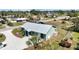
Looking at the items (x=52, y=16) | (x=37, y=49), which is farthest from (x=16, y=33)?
(x=52, y=16)

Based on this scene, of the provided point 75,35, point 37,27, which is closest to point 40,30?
point 37,27

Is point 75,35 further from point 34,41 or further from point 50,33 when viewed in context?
point 34,41

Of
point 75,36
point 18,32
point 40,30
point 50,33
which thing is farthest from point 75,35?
point 18,32

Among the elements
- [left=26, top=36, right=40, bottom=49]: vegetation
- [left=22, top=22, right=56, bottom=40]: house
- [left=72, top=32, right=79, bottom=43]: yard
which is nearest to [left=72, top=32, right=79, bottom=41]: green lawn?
[left=72, top=32, right=79, bottom=43]: yard

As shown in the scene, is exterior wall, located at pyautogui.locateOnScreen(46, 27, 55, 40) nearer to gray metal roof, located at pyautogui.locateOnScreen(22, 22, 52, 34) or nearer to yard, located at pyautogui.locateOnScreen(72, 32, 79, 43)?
gray metal roof, located at pyautogui.locateOnScreen(22, 22, 52, 34)

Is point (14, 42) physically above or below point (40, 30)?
below
